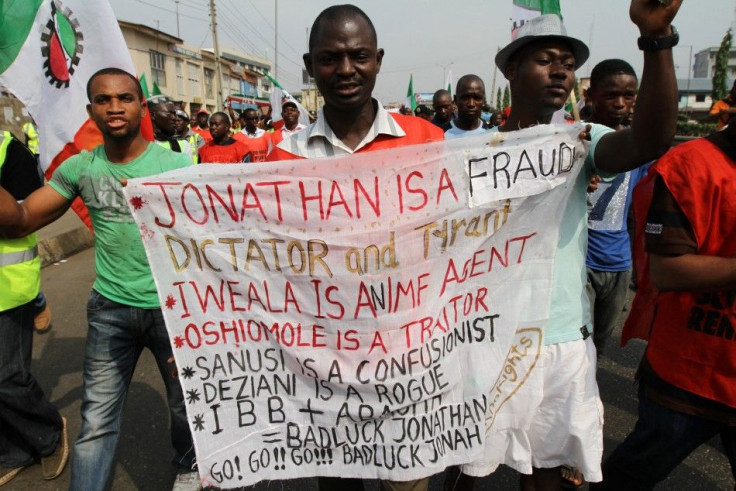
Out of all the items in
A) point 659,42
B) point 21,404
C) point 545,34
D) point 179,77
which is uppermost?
point 179,77

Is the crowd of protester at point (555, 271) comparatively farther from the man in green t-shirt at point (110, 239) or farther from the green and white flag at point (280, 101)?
the green and white flag at point (280, 101)

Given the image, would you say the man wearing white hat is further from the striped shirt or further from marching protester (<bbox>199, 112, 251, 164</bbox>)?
marching protester (<bbox>199, 112, 251, 164</bbox>)

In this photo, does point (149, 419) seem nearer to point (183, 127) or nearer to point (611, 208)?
point (611, 208)

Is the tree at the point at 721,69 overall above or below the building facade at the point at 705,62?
below

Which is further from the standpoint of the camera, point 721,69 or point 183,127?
point 721,69

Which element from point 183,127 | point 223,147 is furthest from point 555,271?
point 183,127

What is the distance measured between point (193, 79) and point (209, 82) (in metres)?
4.29

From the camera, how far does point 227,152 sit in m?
7.51

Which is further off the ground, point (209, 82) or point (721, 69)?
point (209, 82)

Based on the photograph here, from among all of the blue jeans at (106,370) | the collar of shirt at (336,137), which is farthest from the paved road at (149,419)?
the collar of shirt at (336,137)

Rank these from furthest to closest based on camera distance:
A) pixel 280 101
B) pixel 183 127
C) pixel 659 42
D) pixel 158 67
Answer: pixel 158 67 < pixel 280 101 < pixel 183 127 < pixel 659 42

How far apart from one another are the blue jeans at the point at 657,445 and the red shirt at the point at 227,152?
6418mm

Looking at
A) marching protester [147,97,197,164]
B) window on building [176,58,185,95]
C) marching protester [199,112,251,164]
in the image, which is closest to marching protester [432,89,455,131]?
marching protester [199,112,251,164]

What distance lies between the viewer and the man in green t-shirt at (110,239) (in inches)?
91.0
